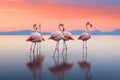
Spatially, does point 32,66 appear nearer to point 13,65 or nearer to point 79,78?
point 13,65

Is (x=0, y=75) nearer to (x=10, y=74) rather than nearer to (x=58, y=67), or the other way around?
(x=10, y=74)

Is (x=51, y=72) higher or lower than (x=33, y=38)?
lower

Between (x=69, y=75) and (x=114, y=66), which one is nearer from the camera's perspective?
(x=69, y=75)

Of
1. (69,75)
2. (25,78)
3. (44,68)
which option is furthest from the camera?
(44,68)

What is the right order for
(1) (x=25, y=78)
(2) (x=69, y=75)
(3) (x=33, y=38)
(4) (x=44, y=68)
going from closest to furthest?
(1) (x=25, y=78) → (2) (x=69, y=75) → (4) (x=44, y=68) → (3) (x=33, y=38)

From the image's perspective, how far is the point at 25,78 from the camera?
8.42m

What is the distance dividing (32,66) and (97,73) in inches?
106

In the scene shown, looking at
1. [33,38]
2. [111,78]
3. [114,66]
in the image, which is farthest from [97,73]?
[33,38]

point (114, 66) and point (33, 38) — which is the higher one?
point (33, 38)

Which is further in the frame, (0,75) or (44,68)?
(44,68)

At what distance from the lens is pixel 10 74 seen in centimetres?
910

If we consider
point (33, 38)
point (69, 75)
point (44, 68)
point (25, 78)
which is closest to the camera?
point (25, 78)

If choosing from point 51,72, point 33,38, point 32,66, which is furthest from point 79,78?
point 33,38

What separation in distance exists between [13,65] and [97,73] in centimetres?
334
